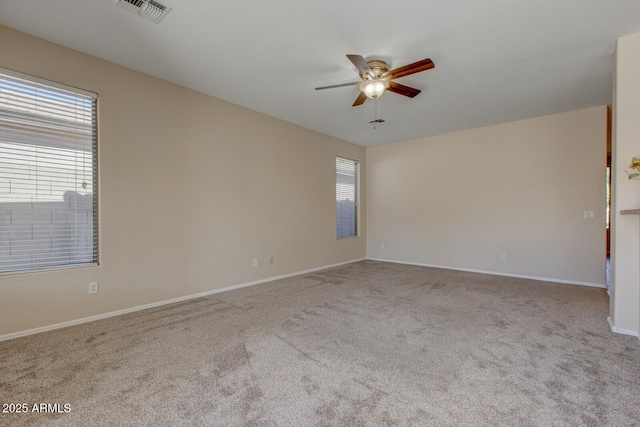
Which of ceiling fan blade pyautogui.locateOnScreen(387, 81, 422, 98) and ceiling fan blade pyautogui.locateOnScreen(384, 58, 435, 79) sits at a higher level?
ceiling fan blade pyautogui.locateOnScreen(387, 81, 422, 98)

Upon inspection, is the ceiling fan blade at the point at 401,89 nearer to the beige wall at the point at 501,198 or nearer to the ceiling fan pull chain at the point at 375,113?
the ceiling fan pull chain at the point at 375,113

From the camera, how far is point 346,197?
22.1ft

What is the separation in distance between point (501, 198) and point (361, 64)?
412 centimetres

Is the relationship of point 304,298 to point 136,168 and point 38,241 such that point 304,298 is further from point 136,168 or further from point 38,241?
point 38,241

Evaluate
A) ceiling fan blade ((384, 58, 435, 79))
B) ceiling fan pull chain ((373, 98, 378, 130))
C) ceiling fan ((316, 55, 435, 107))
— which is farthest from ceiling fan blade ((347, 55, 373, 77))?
ceiling fan pull chain ((373, 98, 378, 130))

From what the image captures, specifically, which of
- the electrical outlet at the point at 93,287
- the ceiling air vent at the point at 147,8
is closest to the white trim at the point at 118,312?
the electrical outlet at the point at 93,287

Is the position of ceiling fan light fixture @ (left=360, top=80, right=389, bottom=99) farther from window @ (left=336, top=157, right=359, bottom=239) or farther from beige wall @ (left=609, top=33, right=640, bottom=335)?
window @ (left=336, top=157, right=359, bottom=239)

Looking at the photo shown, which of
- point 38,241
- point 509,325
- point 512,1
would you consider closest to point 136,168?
point 38,241

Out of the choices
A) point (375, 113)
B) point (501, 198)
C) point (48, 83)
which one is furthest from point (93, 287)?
point (501, 198)

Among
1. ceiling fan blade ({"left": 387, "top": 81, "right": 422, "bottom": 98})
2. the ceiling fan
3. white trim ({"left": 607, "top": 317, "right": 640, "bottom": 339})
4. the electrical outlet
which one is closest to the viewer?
white trim ({"left": 607, "top": 317, "right": 640, "bottom": 339})

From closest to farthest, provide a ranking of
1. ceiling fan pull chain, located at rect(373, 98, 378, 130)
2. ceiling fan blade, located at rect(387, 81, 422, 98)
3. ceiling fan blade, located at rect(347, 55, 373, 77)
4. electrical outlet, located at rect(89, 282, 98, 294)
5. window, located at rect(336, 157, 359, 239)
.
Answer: ceiling fan blade, located at rect(347, 55, 373, 77)
electrical outlet, located at rect(89, 282, 98, 294)
ceiling fan blade, located at rect(387, 81, 422, 98)
ceiling fan pull chain, located at rect(373, 98, 378, 130)
window, located at rect(336, 157, 359, 239)

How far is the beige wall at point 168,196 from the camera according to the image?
9.36 ft

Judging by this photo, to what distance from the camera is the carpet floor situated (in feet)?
5.41

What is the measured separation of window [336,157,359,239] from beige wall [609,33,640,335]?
4.43 m
